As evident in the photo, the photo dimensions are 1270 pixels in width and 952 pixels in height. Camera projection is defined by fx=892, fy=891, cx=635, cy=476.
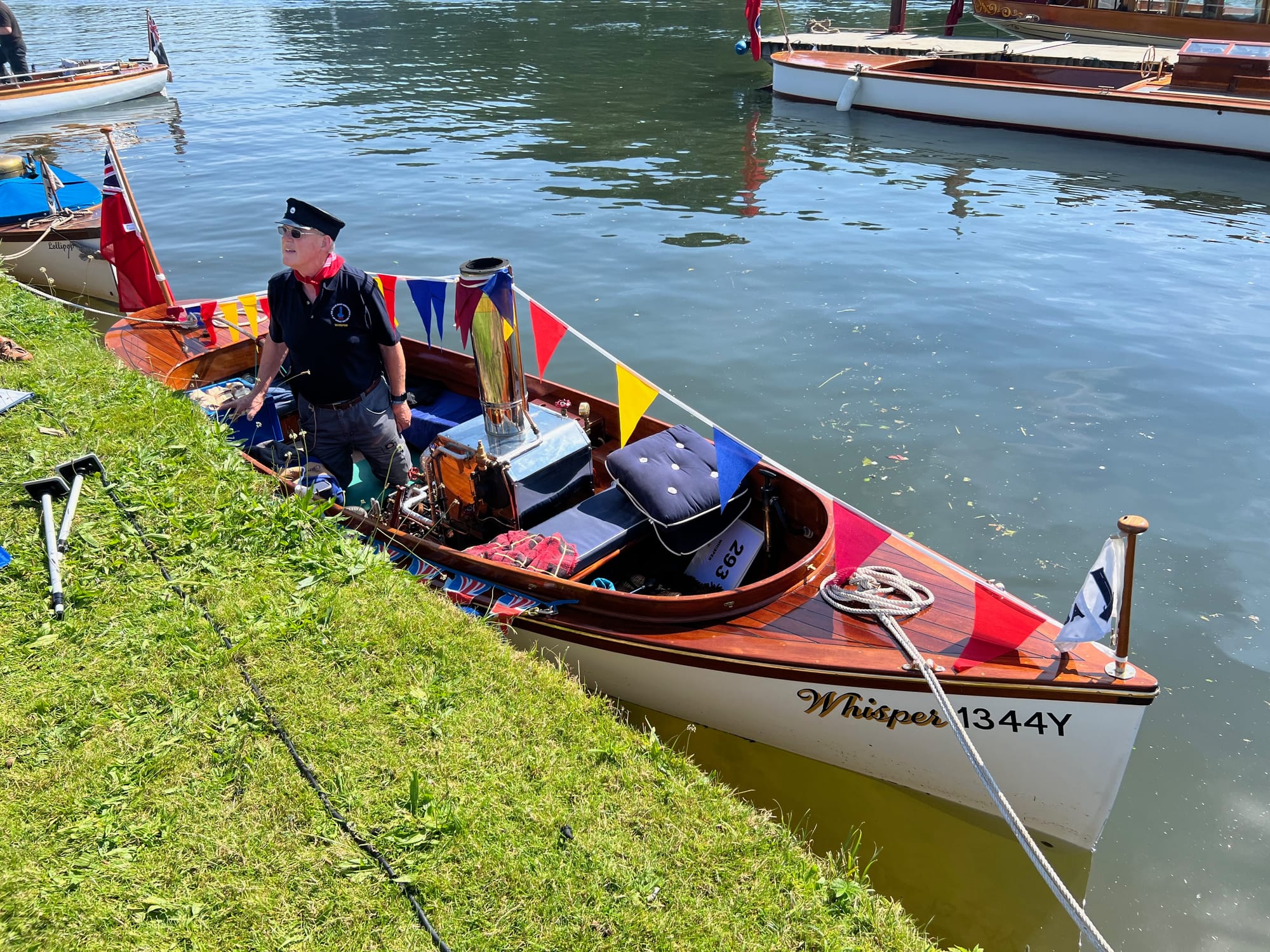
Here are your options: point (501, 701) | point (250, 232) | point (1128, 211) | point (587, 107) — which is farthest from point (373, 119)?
point (501, 701)

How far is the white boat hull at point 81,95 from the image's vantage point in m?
26.3

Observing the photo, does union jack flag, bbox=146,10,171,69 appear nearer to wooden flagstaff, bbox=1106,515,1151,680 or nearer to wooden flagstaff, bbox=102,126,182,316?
wooden flagstaff, bbox=102,126,182,316

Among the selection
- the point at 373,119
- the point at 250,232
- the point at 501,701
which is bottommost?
the point at 501,701

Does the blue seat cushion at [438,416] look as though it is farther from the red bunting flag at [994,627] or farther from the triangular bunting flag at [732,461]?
the red bunting flag at [994,627]

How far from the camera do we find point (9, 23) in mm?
28672

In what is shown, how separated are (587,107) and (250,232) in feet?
40.1

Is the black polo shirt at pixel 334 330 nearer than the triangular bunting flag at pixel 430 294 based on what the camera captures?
Yes

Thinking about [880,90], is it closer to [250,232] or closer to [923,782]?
[250,232]

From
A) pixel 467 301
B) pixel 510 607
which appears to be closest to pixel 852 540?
pixel 510 607

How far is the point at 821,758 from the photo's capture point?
221 inches

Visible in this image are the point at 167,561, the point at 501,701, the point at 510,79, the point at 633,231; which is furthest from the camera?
the point at 510,79

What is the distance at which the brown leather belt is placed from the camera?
6441mm

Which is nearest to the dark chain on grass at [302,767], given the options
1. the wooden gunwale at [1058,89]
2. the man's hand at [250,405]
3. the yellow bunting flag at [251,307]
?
the man's hand at [250,405]

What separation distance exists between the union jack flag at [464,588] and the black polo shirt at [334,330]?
5.11ft
